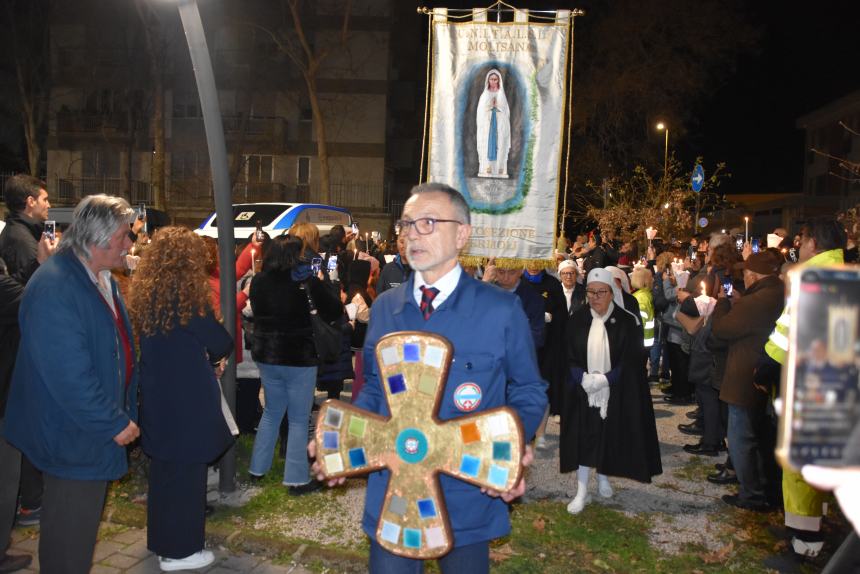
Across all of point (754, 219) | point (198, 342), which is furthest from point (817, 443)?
point (754, 219)

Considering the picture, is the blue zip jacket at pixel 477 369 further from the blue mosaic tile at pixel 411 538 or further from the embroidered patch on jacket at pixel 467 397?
the blue mosaic tile at pixel 411 538

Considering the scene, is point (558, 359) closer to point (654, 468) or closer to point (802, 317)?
point (654, 468)

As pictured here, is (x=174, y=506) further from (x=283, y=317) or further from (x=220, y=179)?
(x=220, y=179)

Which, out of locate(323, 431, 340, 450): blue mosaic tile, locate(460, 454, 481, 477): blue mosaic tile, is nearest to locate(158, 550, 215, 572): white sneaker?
locate(323, 431, 340, 450): blue mosaic tile

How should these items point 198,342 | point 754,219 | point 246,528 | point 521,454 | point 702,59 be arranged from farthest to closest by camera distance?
point 754,219 → point 702,59 → point 246,528 → point 198,342 → point 521,454

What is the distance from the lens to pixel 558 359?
23.2 feet

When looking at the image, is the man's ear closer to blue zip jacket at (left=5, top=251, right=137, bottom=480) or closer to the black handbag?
blue zip jacket at (left=5, top=251, right=137, bottom=480)

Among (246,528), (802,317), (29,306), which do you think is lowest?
(246,528)

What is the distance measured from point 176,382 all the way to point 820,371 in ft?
12.3

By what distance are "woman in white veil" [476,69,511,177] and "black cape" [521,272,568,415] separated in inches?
44.8

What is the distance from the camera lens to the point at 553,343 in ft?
23.7

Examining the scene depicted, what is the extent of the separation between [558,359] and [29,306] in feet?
15.7

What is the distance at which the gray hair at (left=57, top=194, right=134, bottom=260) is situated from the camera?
→ 3.60 metres

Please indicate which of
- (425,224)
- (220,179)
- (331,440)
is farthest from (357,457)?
(220,179)
